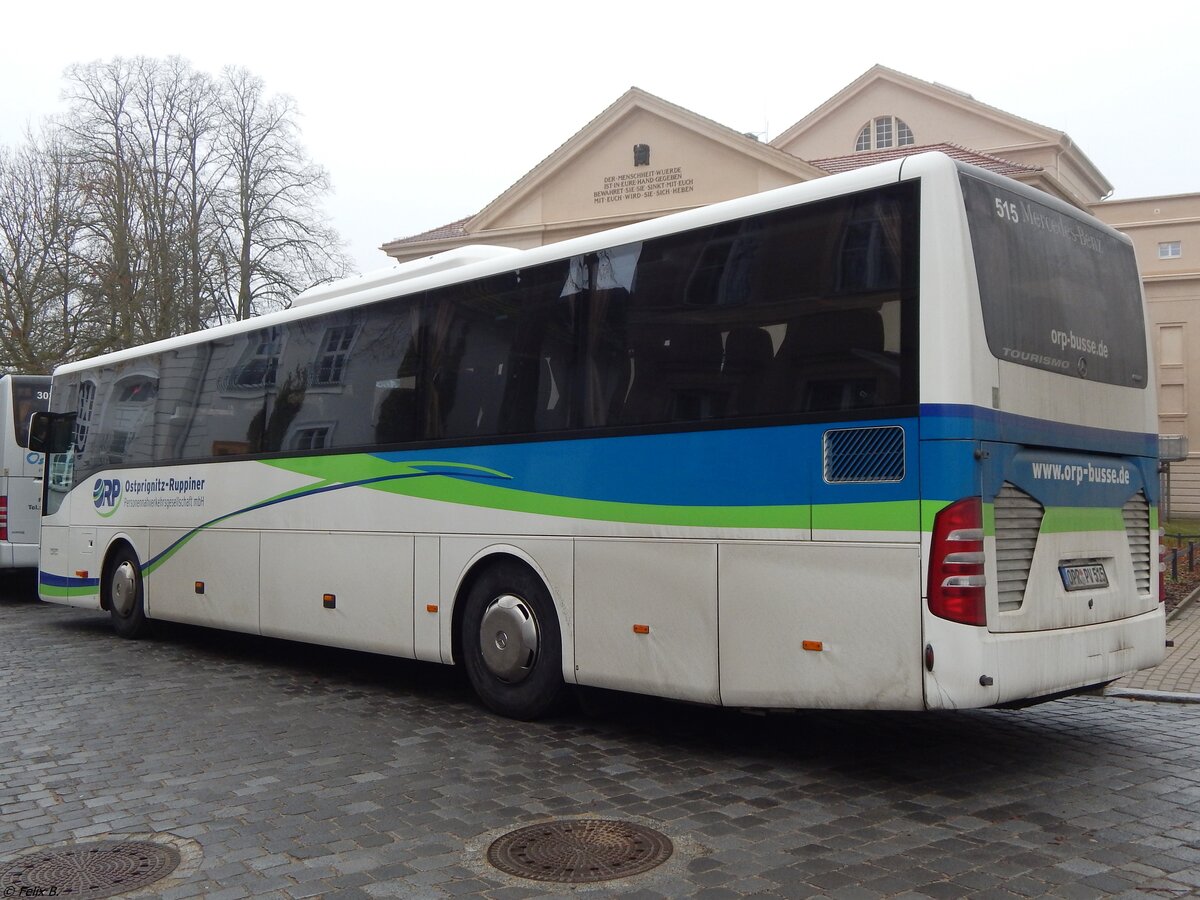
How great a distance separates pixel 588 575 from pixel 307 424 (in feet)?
12.4

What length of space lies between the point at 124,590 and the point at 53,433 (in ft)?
8.28

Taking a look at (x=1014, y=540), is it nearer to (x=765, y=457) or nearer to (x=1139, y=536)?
(x=765, y=457)

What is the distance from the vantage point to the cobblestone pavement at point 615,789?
4.82 m

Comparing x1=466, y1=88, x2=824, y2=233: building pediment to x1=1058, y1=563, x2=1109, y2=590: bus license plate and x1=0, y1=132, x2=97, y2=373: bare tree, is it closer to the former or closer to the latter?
x1=0, y1=132, x2=97, y2=373: bare tree

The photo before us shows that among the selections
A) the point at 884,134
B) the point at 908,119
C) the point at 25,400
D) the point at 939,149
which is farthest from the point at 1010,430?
the point at 884,134

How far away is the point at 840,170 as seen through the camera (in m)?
40.6

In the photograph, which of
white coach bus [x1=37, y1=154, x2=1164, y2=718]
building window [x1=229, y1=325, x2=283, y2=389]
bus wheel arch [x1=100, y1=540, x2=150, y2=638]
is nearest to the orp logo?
bus wheel arch [x1=100, y1=540, x2=150, y2=638]

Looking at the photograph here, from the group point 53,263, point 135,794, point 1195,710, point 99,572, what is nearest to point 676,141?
point 53,263

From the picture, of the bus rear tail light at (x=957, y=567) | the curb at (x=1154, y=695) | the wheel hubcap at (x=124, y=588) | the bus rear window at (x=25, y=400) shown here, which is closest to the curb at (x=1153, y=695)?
the curb at (x=1154, y=695)

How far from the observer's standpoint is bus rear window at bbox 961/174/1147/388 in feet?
20.0

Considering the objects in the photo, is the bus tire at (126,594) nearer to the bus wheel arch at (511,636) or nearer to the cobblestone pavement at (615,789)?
the cobblestone pavement at (615,789)

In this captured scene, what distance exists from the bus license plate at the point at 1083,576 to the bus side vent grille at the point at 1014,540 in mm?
355

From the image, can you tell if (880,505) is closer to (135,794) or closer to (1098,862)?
(1098,862)

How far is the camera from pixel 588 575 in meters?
7.46
